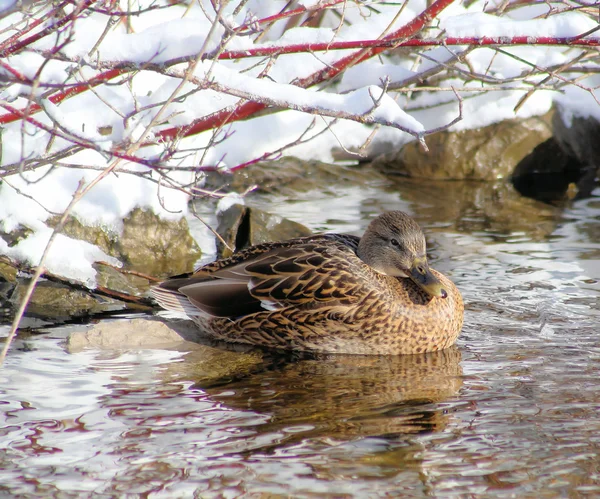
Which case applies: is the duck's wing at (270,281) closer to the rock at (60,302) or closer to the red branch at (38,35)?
the rock at (60,302)

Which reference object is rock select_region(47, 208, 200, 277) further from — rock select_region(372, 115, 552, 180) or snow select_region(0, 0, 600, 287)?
rock select_region(372, 115, 552, 180)

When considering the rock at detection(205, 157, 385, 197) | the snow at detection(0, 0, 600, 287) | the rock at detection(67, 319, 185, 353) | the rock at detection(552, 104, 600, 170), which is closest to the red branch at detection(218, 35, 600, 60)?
the snow at detection(0, 0, 600, 287)

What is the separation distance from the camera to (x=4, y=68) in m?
3.89

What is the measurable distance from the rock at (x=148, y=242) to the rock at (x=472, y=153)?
3.83m

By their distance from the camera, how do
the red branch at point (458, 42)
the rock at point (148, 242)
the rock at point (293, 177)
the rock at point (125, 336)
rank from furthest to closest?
the rock at point (293, 177)
the rock at point (148, 242)
the rock at point (125, 336)
the red branch at point (458, 42)

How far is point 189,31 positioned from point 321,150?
21.0 ft

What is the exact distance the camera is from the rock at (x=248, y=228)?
7.59 meters

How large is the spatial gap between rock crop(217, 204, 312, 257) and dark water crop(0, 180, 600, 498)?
1.74 m

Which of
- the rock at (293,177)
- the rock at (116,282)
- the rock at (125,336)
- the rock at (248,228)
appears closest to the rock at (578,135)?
the rock at (293,177)

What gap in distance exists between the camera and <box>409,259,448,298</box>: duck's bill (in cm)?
568

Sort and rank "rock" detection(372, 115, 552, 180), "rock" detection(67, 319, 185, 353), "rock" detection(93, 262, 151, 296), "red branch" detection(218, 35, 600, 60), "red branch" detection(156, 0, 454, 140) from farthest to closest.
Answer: "rock" detection(372, 115, 552, 180) → "rock" detection(93, 262, 151, 296) → "red branch" detection(156, 0, 454, 140) → "rock" detection(67, 319, 185, 353) → "red branch" detection(218, 35, 600, 60)

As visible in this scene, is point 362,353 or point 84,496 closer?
point 84,496

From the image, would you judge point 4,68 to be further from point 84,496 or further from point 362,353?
point 362,353

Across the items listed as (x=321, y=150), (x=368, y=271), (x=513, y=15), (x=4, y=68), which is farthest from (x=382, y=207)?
(x=4, y=68)
